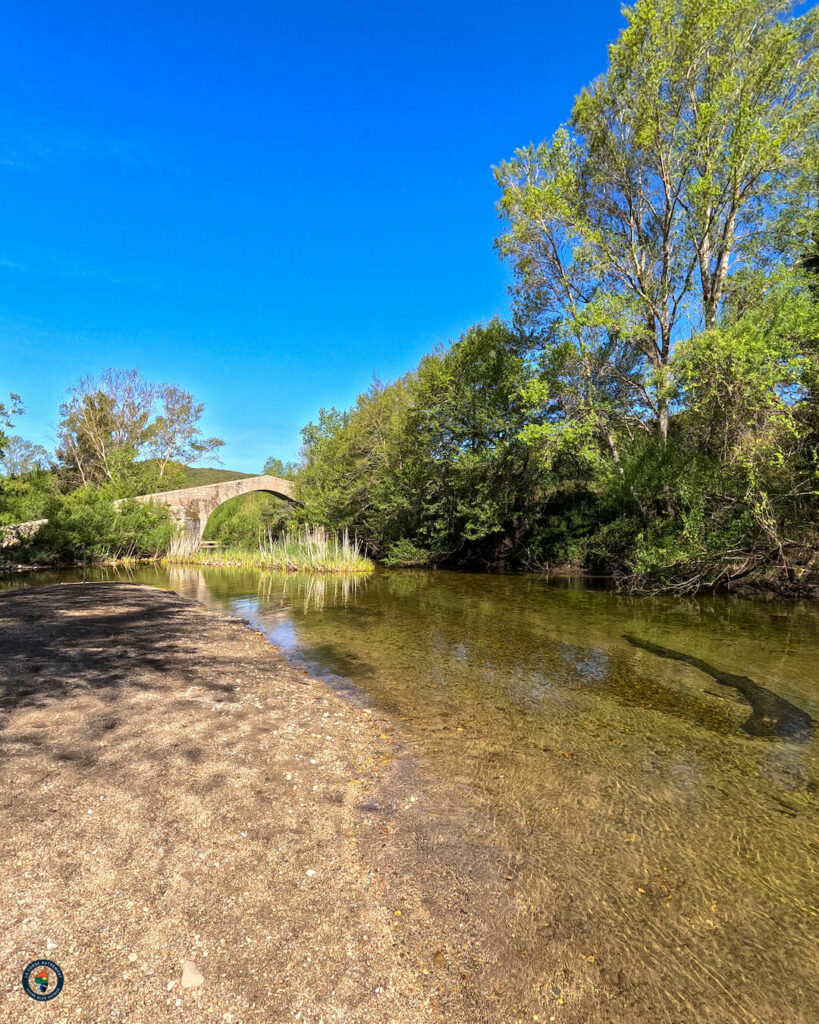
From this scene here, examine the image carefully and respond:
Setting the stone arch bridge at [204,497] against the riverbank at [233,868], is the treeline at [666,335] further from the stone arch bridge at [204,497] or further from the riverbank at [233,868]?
the stone arch bridge at [204,497]

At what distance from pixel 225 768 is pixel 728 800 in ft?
10.8

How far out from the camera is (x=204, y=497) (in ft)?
105

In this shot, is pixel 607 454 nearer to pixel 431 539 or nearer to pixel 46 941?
pixel 431 539

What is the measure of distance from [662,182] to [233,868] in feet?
59.7

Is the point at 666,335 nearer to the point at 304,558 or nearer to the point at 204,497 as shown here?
the point at 304,558

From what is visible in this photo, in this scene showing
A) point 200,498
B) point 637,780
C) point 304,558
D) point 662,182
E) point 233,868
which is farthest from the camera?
point 200,498

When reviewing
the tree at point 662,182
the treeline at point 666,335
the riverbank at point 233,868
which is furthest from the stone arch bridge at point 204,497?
the riverbank at point 233,868

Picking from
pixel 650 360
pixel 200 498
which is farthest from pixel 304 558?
pixel 200 498

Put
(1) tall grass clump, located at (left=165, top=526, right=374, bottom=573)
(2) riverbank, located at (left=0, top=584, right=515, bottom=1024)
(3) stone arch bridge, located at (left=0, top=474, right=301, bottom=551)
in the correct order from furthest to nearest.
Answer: (3) stone arch bridge, located at (left=0, top=474, right=301, bottom=551), (1) tall grass clump, located at (left=165, top=526, right=374, bottom=573), (2) riverbank, located at (left=0, top=584, right=515, bottom=1024)

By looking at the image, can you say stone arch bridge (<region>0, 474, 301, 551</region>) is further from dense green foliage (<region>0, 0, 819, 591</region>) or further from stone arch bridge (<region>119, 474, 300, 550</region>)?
dense green foliage (<region>0, 0, 819, 591</region>)

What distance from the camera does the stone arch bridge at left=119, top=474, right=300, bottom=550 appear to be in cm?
2918

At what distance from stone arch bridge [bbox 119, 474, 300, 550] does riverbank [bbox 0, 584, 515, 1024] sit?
25.2m

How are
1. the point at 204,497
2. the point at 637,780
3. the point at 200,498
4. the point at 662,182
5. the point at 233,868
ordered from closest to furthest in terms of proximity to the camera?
the point at 233,868, the point at 637,780, the point at 662,182, the point at 200,498, the point at 204,497

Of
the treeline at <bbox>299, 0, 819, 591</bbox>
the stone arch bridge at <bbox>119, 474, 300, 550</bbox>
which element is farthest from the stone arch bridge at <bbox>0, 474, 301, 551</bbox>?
the treeline at <bbox>299, 0, 819, 591</bbox>
